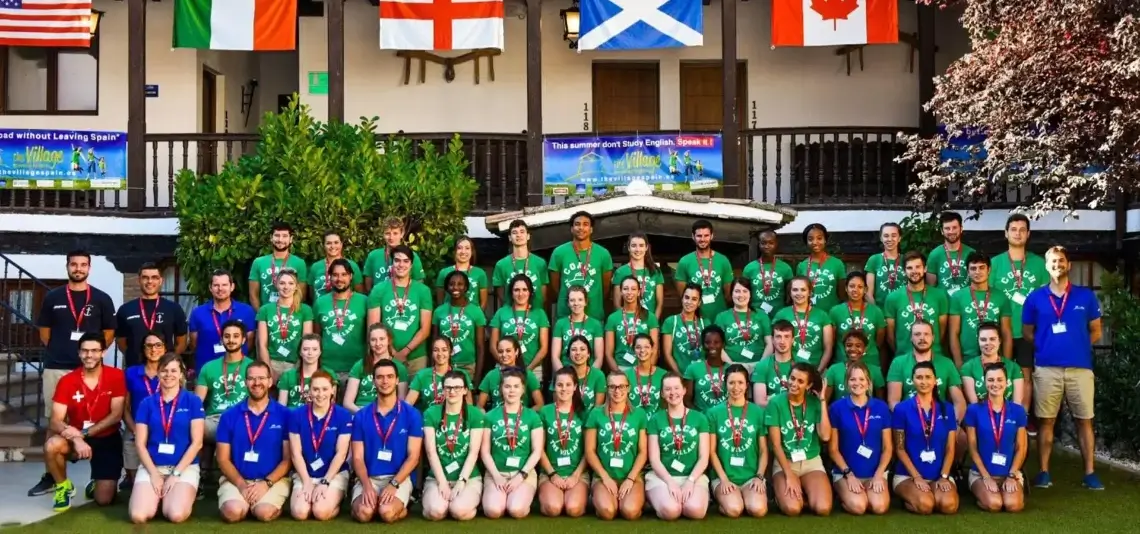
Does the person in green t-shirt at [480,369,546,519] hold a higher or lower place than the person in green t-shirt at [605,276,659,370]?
lower

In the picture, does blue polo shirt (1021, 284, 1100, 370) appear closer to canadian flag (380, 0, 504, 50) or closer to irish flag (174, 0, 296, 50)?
canadian flag (380, 0, 504, 50)

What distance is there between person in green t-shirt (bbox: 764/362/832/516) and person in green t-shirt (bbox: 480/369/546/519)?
5.55 ft

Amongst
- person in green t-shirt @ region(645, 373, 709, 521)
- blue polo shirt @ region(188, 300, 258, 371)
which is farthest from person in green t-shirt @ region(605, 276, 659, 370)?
blue polo shirt @ region(188, 300, 258, 371)

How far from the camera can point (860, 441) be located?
9617 mm

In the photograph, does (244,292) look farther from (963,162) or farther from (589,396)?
(963,162)

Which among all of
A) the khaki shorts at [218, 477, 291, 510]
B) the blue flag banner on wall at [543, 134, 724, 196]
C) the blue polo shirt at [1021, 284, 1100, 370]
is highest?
the blue flag banner on wall at [543, 134, 724, 196]

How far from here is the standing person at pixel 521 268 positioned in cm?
1125

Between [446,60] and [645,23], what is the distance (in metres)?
3.71

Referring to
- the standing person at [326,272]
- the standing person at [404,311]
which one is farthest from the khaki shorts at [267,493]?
the standing person at [326,272]

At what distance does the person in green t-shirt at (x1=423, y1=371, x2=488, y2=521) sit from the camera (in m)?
9.40

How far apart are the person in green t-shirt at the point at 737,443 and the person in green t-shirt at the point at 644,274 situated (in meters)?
1.64

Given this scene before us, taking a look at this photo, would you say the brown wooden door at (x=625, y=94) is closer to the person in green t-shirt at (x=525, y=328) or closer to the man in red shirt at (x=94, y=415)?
the person in green t-shirt at (x=525, y=328)

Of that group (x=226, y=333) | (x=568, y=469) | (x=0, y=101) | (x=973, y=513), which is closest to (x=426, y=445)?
(x=568, y=469)

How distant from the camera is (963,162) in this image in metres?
14.1
